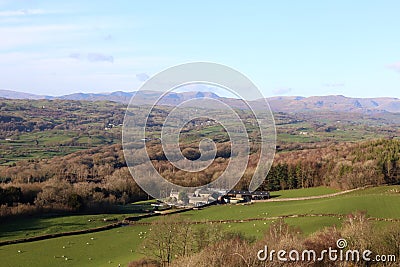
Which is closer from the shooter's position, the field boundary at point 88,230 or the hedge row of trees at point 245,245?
the hedge row of trees at point 245,245

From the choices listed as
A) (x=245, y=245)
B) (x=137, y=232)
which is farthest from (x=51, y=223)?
(x=245, y=245)

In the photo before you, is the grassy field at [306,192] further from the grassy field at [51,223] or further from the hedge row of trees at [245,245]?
the hedge row of trees at [245,245]

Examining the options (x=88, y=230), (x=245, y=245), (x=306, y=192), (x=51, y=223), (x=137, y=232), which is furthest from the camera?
(x=306, y=192)

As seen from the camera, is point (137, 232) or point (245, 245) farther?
point (137, 232)

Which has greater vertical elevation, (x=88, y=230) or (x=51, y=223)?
(x=51, y=223)

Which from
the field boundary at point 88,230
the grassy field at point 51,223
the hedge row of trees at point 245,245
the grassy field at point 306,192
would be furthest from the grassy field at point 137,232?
the grassy field at point 306,192

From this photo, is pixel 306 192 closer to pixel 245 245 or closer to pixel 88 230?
pixel 88 230

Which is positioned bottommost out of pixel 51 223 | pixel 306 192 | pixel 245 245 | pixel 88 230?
pixel 306 192

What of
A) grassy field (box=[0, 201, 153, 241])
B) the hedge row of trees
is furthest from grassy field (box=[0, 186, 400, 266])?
the hedge row of trees
